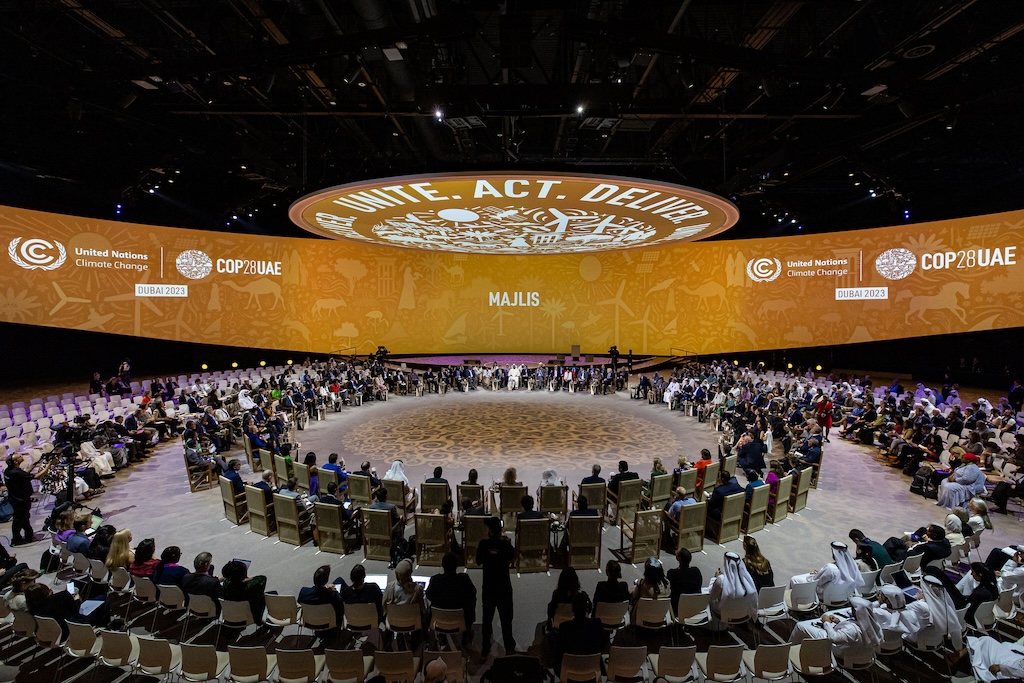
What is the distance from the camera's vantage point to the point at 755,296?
25.8 m

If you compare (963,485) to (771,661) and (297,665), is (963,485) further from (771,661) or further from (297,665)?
(297,665)

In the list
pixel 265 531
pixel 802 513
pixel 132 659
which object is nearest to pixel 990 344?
pixel 802 513

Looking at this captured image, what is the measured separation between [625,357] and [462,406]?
508 inches

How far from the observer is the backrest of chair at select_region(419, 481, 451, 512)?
7.70 metres

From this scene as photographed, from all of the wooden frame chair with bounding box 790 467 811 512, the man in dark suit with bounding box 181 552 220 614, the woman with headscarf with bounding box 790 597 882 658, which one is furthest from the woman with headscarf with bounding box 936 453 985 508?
the man in dark suit with bounding box 181 552 220 614

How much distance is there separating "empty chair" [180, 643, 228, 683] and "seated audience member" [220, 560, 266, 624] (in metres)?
0.73

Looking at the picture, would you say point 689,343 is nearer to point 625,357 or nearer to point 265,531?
point 625,357

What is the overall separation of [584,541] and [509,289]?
23.1 metres

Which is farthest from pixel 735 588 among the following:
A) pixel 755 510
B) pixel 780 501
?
pixel 780 501

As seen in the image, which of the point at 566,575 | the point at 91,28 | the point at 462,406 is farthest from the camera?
the point at 462,406

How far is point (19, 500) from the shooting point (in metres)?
7.02

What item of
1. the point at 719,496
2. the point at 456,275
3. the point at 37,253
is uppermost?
the point at 456,275

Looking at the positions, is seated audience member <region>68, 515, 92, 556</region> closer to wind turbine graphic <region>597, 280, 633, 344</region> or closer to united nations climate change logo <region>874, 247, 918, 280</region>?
wind turbine graphic <region>597, 280, 633, 344</region>

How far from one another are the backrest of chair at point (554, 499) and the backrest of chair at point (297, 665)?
407cm
